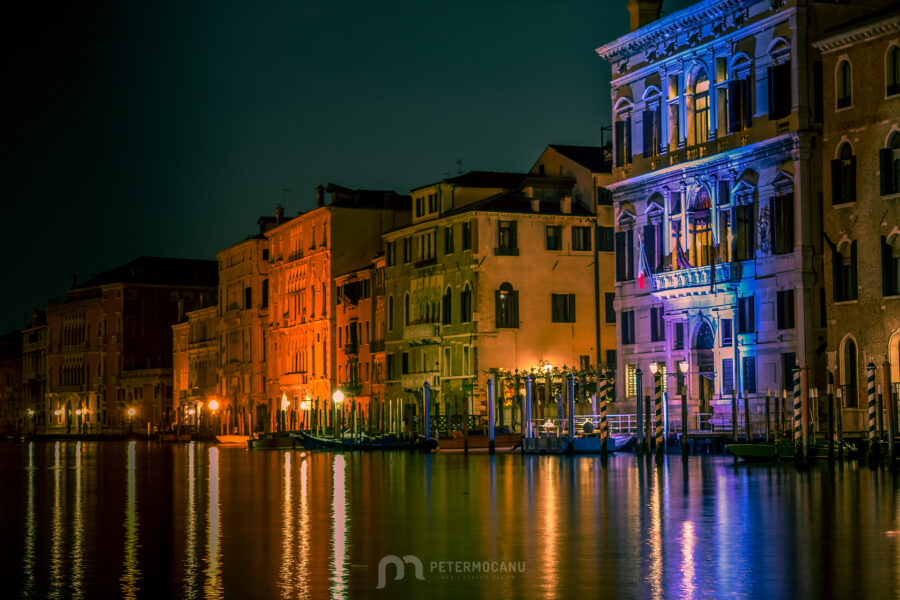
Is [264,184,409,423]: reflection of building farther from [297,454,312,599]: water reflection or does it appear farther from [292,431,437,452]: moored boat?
[297,454,312,599]: water reflection

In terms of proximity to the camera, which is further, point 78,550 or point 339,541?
point 339,541

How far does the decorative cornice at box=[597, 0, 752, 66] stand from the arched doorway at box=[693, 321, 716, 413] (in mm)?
10097

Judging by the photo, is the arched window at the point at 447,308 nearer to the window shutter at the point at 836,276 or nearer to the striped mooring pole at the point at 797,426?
the window shutter at the point at 836,276

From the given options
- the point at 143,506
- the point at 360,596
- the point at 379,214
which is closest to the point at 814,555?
the point at 360,596

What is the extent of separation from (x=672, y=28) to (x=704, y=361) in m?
11.7

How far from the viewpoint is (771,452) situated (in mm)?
38125

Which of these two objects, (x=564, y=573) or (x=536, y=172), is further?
(x=536, y=172)

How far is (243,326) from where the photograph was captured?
106 meters

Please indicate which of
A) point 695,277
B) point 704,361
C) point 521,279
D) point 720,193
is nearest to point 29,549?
point 695,277

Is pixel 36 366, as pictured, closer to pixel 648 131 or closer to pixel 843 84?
pixel 648 131

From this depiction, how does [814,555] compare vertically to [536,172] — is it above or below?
below

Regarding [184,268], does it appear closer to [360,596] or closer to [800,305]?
[800,305]

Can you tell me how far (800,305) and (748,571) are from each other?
3325 cm

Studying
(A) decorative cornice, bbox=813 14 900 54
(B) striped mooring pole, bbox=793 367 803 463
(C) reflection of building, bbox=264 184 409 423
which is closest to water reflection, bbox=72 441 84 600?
(B) striped mooring pole, bbox=793 367 803 463
